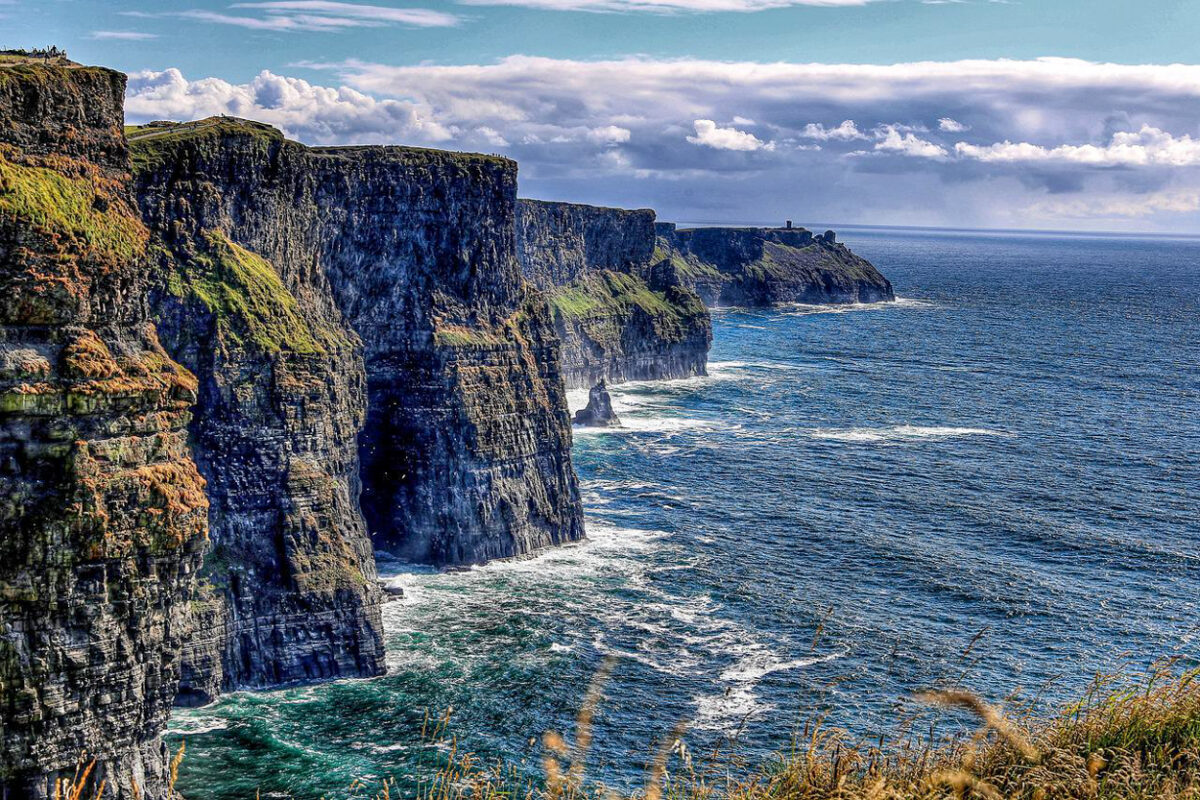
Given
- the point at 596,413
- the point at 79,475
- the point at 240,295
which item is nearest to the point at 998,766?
the point at 79,475

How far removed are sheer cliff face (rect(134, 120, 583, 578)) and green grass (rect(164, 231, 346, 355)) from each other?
9648 millimetres

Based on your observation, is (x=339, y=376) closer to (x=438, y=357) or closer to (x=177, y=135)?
(x=438, y=357)

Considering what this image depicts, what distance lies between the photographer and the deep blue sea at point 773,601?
56.1 metres

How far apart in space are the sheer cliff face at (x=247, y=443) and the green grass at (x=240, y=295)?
0.08m

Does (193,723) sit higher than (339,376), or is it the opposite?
(339,376)

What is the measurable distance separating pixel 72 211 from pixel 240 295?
68.3 ft

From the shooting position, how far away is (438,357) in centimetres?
8500

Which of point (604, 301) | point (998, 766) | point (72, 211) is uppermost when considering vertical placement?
point (72, 211)

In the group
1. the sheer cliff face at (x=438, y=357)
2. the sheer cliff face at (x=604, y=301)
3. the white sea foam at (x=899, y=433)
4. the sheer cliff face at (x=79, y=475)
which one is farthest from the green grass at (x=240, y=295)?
the sheer cliff face at (x=604, y=301)

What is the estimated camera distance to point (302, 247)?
74188 millimetres

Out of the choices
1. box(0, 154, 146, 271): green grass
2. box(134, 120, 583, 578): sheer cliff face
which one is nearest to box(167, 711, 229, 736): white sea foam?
box(0, 154, 146, 271): green grass

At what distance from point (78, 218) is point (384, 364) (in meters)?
43.4

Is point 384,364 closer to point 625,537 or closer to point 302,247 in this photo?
point 302,247

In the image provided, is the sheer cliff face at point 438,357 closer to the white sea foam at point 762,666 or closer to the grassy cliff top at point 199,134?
the grassy cliff top at point 199,134
